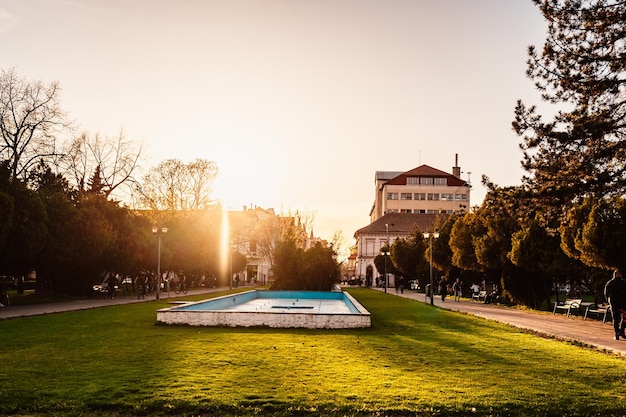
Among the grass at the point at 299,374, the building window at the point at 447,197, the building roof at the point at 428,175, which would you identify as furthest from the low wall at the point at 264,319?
Answer: the building window at the point at 447,197

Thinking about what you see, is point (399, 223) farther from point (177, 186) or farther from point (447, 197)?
point (177, 186)

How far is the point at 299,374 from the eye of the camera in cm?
946

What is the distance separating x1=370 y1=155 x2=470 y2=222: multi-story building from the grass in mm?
85403

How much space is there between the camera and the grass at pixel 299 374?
7.29 m

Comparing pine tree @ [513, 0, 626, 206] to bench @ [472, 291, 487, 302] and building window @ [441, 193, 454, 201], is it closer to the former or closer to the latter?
bench @ [472, 291, 487, 302]

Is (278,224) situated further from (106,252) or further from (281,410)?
(281,410)

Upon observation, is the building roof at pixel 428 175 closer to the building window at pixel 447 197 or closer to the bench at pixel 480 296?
the building window at pixel 447 197

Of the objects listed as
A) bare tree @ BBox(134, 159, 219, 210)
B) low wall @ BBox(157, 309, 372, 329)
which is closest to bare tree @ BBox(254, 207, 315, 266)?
bare tree @ BBox(134, 159, 219, 210)

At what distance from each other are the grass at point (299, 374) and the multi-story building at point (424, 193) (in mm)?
85403

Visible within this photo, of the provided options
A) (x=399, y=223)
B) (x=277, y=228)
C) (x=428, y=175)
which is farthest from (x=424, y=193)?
(x=277, y=228)

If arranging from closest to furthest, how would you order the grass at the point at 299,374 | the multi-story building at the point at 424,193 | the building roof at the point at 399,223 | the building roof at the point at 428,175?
the grass at the point at 299,374 < the building roof at the point at 399,223 < the multi-story building at the point at 424,193 < the building roof at the point at 428,175

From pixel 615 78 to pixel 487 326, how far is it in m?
8.60

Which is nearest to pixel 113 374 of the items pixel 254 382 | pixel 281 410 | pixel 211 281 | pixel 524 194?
pixel 254 382

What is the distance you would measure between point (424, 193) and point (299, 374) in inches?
3682
